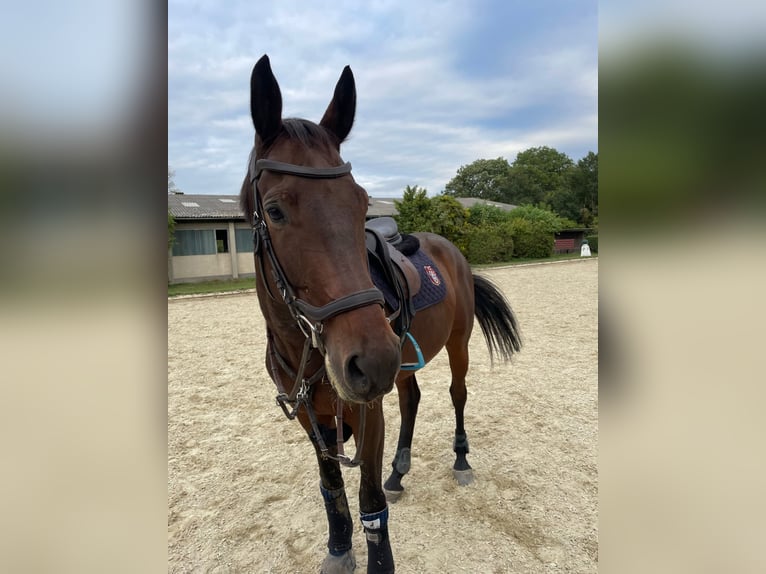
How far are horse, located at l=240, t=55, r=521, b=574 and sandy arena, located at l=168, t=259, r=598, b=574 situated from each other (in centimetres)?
59

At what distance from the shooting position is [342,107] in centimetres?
194

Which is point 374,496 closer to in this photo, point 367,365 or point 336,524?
point 336,524

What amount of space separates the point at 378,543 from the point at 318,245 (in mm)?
1723

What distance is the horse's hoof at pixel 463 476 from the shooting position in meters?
3.28

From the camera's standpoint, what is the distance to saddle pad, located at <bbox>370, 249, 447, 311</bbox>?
234cm

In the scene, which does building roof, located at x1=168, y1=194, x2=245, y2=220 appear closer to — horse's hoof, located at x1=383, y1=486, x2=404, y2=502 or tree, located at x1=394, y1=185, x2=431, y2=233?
tree, located at x1=394, y1=185, x2=431, y2=233

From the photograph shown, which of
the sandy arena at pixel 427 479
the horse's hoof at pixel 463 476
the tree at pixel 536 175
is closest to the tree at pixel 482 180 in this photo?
the tree at pixel 536 175

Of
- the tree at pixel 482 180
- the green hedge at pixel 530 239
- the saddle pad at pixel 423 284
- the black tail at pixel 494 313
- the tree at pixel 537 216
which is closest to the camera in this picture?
the saddle pad at pixel 423 284

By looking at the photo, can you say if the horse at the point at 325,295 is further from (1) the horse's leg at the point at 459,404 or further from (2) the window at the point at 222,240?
(2) the window at the point at 222,240
